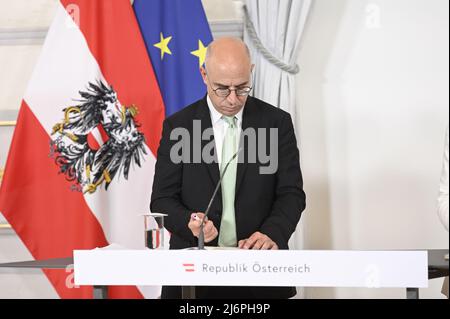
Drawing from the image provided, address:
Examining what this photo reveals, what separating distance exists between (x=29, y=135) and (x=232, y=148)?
4.84 ft

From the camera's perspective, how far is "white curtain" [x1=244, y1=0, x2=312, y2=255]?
3609mm

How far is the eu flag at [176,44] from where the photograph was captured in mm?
3625

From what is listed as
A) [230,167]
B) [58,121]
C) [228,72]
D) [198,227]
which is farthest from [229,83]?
[58,121]

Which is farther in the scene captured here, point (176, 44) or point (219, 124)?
point (176, 44)

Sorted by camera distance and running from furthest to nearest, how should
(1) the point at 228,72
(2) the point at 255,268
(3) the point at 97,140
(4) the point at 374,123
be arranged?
1. (4) the point at 374,123
2. (3) the point at 97,140
3. (1) the point at 228,72
4. (2) the point at 255,268

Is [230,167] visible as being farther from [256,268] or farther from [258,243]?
[256,268]

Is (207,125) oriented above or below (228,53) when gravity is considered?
below

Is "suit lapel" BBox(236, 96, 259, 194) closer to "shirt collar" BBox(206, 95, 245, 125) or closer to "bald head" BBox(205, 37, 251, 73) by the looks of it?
"shirt collar" BBox(206, 95, 245, 125)

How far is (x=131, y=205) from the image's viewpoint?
3639 mm

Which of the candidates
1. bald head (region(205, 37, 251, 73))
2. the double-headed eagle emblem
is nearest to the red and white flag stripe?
the double-headed eagle emblem

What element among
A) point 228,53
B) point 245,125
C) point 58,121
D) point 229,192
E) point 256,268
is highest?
Result: point 228,53

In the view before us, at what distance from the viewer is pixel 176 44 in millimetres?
3652

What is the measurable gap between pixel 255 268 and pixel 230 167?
0.72 m

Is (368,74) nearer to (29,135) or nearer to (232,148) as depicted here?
(232,148)
